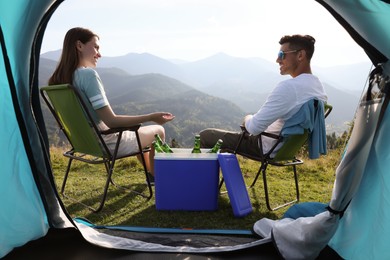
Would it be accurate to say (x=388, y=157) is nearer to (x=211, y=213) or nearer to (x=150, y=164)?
(x=211, y=213)

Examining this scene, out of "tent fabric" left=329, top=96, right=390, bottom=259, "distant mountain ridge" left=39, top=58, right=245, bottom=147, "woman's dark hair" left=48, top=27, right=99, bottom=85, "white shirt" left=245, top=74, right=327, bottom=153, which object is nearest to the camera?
"tent fabric" left=329, top=96, right=390, bottom=259

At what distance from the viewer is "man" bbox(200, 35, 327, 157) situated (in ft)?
10.9

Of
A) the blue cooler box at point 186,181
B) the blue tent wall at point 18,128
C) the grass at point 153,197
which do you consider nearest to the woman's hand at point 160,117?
the blue cooler box at point 186,181

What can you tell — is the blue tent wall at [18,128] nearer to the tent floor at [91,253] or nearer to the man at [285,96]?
the tent floor at [91,253]

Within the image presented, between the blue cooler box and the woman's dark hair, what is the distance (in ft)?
3.22

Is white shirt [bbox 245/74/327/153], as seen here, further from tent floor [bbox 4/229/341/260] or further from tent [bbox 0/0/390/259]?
tent floor [bbox 4/229/341/260]

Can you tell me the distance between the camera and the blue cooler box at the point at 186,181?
3330mm

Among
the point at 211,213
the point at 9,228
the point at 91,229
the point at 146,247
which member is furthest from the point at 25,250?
the point at 211,213

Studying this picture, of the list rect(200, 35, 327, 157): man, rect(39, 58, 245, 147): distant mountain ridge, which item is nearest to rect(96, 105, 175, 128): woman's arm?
rect(200, 35, 327, 157): man

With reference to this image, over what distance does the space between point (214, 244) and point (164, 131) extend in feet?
5.17

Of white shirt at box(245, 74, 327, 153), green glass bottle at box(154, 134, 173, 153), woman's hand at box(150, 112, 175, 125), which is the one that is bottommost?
green glass bottle at box(154, 134, 173, 153)

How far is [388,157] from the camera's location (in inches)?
84.3

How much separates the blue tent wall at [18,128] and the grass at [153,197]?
78 cm

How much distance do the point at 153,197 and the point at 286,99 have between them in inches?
56.7
